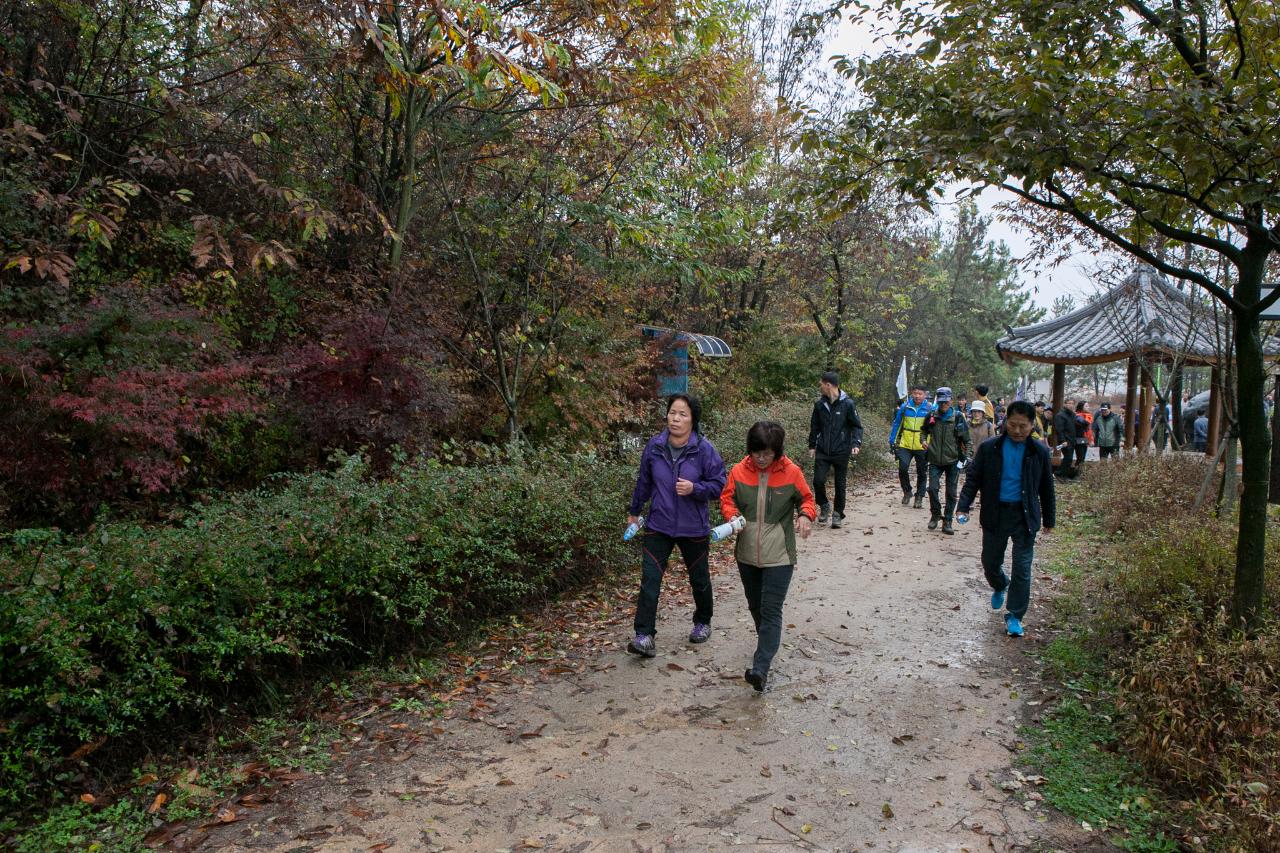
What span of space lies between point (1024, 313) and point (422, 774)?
4834 centimetres

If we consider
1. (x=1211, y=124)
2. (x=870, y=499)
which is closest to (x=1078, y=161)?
(x=1211, y=124)

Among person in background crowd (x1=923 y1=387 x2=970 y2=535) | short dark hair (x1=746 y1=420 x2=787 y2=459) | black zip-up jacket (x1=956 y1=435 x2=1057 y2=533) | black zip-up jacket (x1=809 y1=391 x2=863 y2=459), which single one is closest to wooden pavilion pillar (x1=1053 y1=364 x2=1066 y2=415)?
person in background crowd (x1=923 y1=387 x2=970 y2=535)

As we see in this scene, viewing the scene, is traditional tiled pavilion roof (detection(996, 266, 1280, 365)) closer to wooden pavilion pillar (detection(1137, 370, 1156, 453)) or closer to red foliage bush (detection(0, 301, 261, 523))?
wooden pavilion pillar (detection(1137, 370, 1156, 453))

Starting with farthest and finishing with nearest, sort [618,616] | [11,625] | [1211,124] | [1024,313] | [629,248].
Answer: [1024,313] < [629,248] < [618,616] < [1211,124] < [11,625]

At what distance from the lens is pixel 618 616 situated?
6.41 metres

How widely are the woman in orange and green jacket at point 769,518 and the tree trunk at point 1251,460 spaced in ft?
7.98

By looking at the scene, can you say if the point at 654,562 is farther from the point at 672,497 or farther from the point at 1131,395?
the point at 1131,395

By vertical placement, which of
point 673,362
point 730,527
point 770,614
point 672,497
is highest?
point 673,362

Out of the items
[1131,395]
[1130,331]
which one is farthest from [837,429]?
[1131,395]

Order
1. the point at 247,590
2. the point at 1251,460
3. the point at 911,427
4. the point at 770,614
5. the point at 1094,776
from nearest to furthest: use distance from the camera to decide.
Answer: the point at 1094,776, the point at 247,590, the point at 1251,460, the point at 770,614, the point at 911,427

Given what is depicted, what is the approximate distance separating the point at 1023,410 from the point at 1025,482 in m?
0.53

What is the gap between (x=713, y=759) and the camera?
4004mm

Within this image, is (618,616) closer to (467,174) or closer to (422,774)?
(422,774)

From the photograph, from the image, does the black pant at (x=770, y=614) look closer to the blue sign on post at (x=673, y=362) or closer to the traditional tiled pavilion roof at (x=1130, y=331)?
the blue sign on post at (x=673, y=362)
